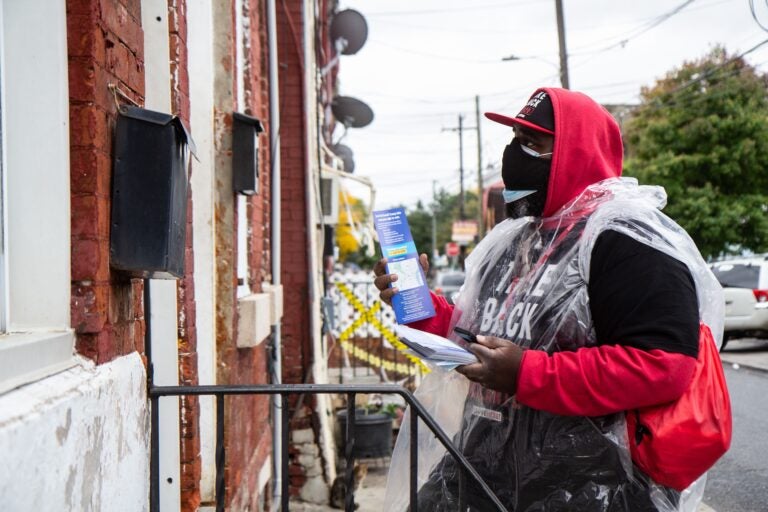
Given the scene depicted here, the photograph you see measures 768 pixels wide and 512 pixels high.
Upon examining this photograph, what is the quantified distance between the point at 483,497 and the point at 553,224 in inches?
30.7

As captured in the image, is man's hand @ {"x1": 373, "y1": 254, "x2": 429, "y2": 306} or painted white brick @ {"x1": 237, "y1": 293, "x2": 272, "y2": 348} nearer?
man's hand @ {"x1": 373, "y1": 254, "x2": 429, "y2": 306}

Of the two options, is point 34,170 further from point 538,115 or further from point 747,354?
point 747,354

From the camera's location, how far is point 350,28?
380 inches

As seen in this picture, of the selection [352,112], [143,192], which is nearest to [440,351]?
[143,192]

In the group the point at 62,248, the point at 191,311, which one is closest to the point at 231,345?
the point at 191,311

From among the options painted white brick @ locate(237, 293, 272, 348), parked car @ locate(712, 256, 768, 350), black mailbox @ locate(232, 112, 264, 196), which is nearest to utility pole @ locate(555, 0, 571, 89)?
parked car @ locate(712, 256, 768, 350)

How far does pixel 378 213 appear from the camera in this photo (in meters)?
2.32

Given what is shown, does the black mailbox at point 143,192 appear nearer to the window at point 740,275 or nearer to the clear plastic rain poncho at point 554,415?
the clear plastic rain poncho at point 554,415

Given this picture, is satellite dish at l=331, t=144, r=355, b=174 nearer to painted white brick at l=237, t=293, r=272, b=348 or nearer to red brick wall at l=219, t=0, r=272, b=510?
red brick wall at l=219, t=0, r=272, b=510

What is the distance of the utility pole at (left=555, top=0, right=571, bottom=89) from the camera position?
17.1 m

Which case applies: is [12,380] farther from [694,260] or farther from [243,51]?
[243,51]

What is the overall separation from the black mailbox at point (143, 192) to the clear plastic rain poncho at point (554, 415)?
94 centimetres

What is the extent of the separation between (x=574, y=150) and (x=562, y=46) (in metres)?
16.2

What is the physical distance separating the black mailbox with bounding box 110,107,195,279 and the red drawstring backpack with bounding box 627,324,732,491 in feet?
4.19
